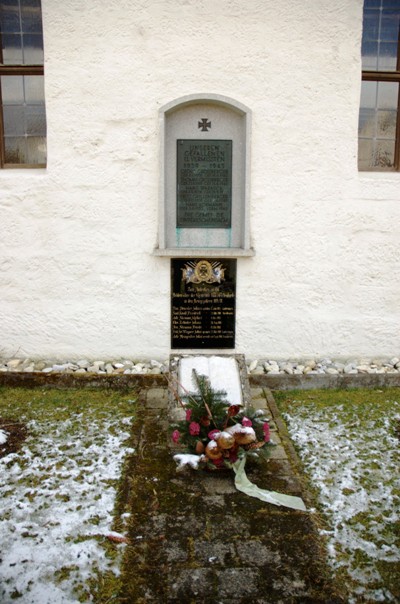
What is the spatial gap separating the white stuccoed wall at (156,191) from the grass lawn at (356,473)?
0.96 metres

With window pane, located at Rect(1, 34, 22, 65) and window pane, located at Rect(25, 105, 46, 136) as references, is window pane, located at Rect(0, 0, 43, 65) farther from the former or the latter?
window pane, located at Rect(25, 105, 46, 136)

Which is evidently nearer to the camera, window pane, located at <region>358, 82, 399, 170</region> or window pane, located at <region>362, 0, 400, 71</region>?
window pane, located at <region>362, 0, 400, 71</region>

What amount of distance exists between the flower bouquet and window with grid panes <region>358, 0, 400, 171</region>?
3.34 metres

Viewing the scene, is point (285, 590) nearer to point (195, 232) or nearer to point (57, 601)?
point (57, 601)

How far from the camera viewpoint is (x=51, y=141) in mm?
5164

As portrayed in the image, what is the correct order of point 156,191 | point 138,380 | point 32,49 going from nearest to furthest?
point 138,380 < point 156,191 < point 32,49

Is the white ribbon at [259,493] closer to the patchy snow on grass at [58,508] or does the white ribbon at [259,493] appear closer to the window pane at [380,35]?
the patchy snow on grass at [58,508]

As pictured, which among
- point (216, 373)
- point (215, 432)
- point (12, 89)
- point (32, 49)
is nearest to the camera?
point (215, 432)

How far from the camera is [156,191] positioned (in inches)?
207

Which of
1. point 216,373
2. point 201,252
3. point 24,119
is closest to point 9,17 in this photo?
point 24,119

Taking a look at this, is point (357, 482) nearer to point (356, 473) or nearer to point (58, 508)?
point (356, 473)

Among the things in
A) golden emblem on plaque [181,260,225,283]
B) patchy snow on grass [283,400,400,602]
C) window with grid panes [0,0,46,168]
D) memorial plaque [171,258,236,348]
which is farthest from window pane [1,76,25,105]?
patchy snow on grass [283,400,400,602]

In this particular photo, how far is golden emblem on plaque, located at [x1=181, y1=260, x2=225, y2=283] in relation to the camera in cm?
537

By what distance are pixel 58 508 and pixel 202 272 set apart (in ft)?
9.57
